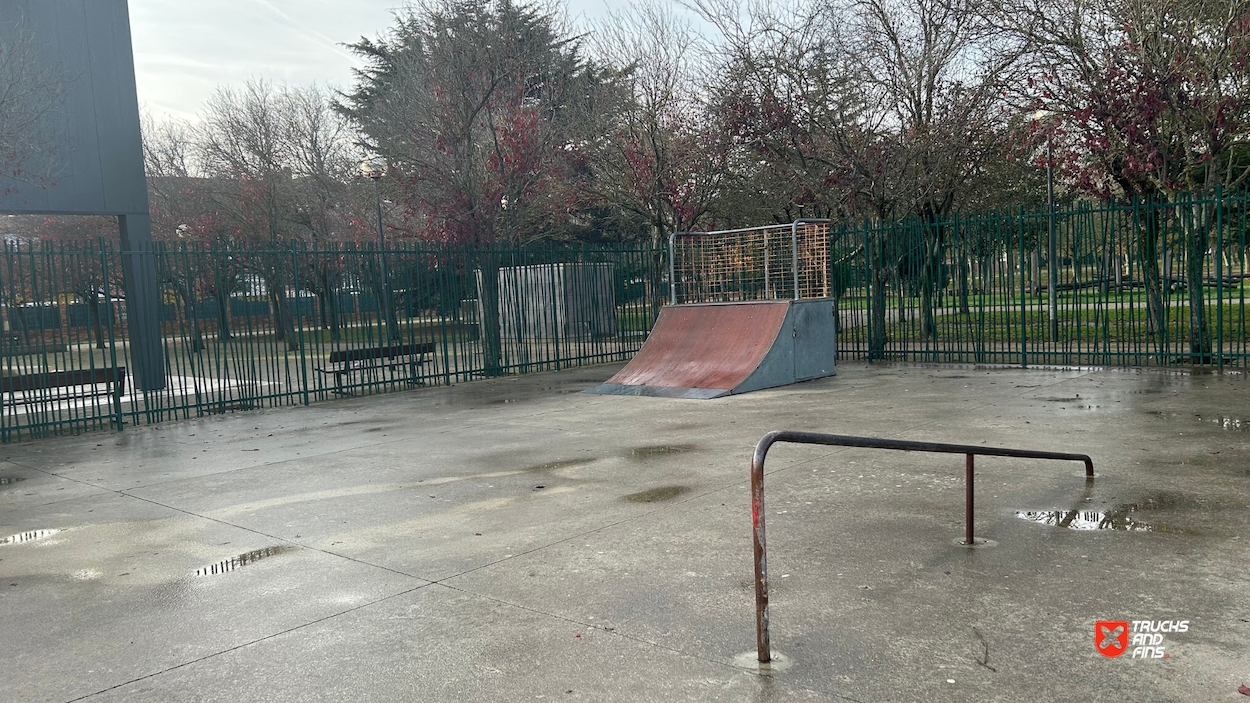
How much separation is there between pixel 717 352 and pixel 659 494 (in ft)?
24.4

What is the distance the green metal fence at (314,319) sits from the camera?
11781 mm

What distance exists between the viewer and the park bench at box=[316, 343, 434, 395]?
14.2 m

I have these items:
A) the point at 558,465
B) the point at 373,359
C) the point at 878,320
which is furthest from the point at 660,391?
the point at 878,320

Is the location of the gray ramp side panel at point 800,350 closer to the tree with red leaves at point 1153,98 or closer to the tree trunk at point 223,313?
the tree with red leaves at point 1153,98

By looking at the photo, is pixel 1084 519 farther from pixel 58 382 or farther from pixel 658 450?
pixel 58 382

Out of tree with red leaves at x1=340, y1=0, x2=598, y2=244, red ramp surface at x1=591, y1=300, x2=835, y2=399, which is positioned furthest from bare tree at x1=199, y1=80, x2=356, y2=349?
red ramp surface at x1=591, y1=300, x2=835, y2=399

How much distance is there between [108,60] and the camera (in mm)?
16250

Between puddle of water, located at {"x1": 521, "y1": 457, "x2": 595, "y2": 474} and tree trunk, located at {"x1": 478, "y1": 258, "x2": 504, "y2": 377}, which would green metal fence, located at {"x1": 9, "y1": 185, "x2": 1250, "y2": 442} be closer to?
tree trunk, located at {"x1": 478, "y1": 258, "x2": 504, "y2": 377}

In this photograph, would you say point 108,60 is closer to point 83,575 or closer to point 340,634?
point 83,575

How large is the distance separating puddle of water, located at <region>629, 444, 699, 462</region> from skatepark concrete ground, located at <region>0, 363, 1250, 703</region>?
0.22 feet

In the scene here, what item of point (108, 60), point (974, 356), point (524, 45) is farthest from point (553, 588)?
point (524, 45)

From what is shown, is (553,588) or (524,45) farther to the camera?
(524,45)

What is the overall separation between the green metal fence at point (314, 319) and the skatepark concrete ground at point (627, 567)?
266 centimetres

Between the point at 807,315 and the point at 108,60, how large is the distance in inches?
532
